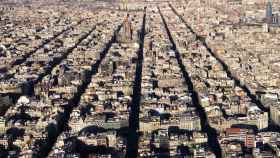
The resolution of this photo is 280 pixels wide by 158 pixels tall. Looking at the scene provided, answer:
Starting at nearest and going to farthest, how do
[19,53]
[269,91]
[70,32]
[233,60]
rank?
[269,91] → [233,60] → [19,53] → [70,32]

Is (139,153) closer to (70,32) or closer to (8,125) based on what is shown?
(8,125)

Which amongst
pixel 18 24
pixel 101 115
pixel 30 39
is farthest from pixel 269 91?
pixel 18 24

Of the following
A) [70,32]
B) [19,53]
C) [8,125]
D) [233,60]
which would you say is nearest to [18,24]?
[70,32]

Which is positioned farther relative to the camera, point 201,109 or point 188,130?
point 201,109

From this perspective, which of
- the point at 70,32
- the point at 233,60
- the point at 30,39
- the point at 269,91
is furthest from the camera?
the point at 70,32

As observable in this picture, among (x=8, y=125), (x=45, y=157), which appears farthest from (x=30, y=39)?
(x=45, y=157)

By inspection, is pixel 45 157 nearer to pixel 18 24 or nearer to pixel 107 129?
pixel 107 129

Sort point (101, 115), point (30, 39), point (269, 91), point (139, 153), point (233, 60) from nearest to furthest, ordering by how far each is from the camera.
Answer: point (139, 153) → point (101, 115) → point (269, 91) → point (233, 60) → point (30, 39)

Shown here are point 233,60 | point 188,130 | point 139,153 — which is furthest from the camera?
point 233,60

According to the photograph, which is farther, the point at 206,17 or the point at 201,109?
the point at 206,17
